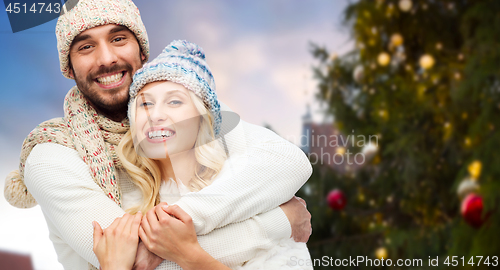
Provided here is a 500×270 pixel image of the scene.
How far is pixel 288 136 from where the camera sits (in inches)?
43.1

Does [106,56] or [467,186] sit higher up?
[106,56]

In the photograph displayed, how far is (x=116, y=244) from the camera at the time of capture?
0.62 m

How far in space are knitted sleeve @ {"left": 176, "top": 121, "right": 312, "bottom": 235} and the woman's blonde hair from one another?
0.03 m

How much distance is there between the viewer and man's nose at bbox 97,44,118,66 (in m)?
0.75

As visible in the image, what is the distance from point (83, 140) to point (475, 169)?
98 cm

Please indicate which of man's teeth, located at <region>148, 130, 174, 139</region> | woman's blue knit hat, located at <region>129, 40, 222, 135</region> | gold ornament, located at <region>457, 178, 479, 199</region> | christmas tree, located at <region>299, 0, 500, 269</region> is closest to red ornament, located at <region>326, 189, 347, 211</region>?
christmas tree, located at <region>299, 0, 500, 269</region>

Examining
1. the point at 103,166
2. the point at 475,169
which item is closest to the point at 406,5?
the point at 475,169

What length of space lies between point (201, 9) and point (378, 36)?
1.81 ft

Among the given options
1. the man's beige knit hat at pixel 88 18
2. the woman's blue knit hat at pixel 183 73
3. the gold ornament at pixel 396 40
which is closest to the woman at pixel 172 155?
the woman's blue knit hat at pixel 183 73

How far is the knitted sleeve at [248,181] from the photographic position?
0.66 metres

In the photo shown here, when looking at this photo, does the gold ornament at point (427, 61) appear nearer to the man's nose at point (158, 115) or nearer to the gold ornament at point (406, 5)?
the gold ornament at point (406, 5)

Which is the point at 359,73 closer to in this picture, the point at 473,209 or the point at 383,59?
the point at 383,59

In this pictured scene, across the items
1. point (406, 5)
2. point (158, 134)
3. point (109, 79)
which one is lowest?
point (158, 134)

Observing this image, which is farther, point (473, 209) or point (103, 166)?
point (473, 209)
